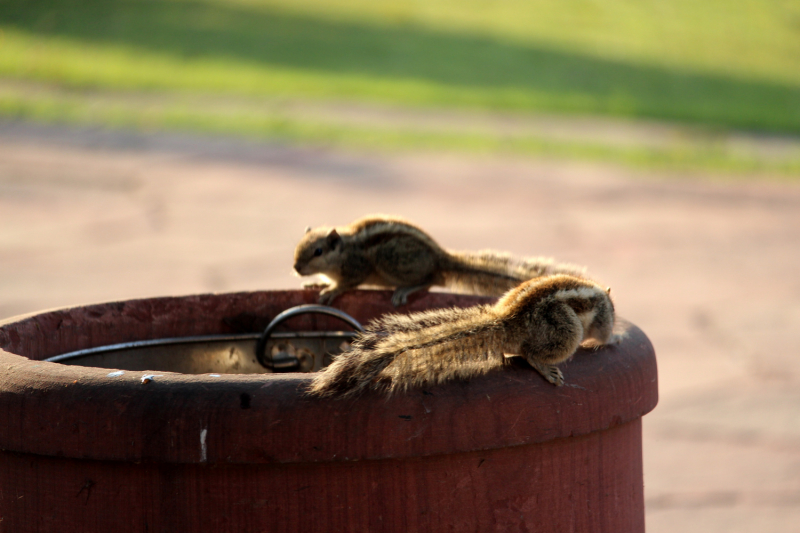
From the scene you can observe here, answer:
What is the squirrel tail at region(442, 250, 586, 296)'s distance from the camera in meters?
2.24

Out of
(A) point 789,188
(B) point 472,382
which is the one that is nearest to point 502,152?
(A) point 789,188

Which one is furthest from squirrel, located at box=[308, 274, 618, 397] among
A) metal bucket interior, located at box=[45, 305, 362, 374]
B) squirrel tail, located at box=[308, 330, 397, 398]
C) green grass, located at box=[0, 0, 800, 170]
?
green grass, located at box=[0, 0, 800, 170]

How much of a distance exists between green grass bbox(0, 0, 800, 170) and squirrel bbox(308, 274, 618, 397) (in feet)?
39.3

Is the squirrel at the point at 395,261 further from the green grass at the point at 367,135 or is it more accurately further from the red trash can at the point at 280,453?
the green grass at the point at 367,135

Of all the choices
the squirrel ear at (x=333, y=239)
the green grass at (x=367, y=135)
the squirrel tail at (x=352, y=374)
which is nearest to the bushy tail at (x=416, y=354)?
the squirrel tail at (x=352, y=374)

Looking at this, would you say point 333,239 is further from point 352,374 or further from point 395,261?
point 352,374

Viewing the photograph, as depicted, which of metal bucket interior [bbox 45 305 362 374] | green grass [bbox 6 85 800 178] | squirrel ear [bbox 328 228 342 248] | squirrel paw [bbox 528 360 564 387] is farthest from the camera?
green grass [bbox 6 85 800 178]

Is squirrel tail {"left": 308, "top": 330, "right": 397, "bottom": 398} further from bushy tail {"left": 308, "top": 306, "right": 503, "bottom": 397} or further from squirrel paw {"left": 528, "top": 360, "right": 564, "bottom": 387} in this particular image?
squirrel paw {"left": 528, "top": 360, "right": 564, "bottom": 387}

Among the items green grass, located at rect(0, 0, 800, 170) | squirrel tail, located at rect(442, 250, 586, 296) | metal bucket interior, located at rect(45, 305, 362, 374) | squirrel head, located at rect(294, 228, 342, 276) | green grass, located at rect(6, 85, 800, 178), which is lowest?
metal bucket interior, located at rect(45, 305, 362, 374)

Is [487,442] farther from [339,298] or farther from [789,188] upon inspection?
[789,188]

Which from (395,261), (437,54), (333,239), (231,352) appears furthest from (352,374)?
(437,54)

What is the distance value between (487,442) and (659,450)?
3215 mm

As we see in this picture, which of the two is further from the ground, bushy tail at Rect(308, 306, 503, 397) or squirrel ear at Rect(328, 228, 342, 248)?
squirrel ear at Rect(328, 228, 342, 248)

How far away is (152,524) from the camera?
1.26 meters
